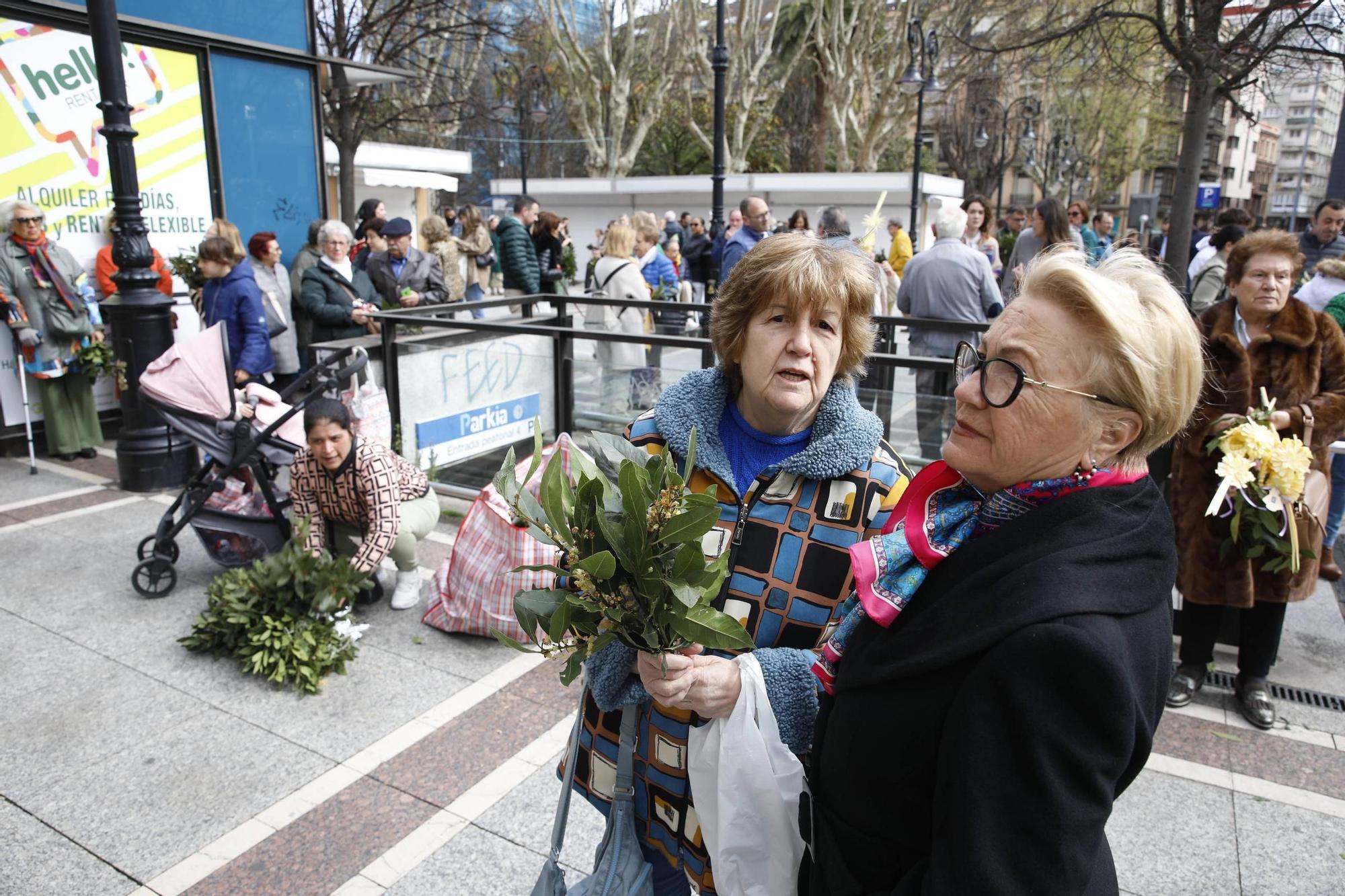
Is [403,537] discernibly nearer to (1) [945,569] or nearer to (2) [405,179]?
(1) [945,569]

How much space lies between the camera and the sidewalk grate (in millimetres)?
4145

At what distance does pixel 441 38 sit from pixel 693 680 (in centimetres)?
2101

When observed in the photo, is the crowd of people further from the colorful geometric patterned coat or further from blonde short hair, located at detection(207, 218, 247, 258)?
blonde short hair, located at detection(207, 218, 247, 258)

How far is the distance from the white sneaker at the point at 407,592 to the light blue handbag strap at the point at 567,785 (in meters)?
3.00

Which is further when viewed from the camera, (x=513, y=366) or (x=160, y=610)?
(x=513, y=366)

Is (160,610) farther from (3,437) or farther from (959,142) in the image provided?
(959,142)

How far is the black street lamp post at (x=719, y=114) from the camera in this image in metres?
11.2

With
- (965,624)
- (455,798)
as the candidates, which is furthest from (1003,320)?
(455,798)

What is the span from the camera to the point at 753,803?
5.41 feet

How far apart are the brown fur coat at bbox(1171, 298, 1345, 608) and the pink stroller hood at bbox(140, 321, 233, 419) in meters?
4.83

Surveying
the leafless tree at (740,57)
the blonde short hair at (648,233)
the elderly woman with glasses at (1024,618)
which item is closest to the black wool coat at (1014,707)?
the elderly woman with glasses at (1024,618)

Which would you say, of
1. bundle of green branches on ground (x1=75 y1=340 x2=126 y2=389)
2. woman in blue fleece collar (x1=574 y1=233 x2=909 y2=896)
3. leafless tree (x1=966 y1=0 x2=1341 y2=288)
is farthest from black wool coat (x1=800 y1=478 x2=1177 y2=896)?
leafless tree (x1=966 y1=0 x2=1341 y2=288)

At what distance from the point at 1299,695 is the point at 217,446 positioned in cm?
559

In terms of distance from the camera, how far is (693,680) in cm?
166
